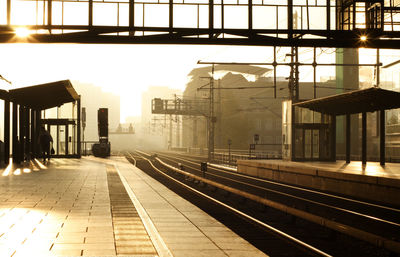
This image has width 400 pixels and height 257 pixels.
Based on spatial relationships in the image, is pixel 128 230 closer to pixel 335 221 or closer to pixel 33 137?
pixel 335 221

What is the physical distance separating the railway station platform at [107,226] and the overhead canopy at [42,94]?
12.8 m

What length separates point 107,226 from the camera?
10891 mm

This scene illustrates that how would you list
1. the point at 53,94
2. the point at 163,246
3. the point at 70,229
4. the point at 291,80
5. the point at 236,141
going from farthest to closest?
the point at 236,141 → the point at 291,80 → the point at 53,94 → the point at 70,229 → the point at 163,246

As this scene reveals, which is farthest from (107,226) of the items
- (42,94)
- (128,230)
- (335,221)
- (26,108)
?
(26,108)

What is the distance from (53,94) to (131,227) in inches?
954

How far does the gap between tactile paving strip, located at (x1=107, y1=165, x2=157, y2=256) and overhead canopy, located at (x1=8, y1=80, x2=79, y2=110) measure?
51.2 feet

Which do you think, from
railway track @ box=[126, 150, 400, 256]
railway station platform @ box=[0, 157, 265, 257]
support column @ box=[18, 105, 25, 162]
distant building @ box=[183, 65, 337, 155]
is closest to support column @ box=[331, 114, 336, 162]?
railway track @ box=[126, 150, 400, 256]

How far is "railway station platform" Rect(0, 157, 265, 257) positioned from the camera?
8523mm

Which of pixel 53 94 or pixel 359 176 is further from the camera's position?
pixel 53 94

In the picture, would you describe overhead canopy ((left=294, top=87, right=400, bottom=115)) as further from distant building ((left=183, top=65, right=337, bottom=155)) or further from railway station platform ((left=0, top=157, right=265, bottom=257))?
distant building ((left=183, top=65, right=337, bottom=155))

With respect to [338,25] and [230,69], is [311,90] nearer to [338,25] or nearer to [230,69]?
[230,69]

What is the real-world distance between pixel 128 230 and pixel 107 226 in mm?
657

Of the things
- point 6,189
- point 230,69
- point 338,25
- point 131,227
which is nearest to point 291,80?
point 338,25

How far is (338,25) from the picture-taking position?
20.6m
